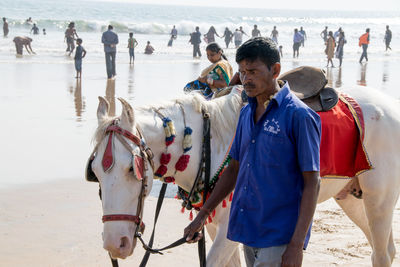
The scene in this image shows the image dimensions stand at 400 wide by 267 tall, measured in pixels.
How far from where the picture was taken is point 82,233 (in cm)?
616

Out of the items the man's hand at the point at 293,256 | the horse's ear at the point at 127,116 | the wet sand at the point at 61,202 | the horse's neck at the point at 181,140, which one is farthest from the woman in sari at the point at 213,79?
the man's hand at the point at 293,256

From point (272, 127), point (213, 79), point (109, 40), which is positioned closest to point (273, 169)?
point (272, 127)

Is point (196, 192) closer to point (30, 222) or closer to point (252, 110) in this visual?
point (252, 110)

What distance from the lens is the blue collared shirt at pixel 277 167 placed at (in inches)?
104

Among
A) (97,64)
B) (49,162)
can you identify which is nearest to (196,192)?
(49,162)

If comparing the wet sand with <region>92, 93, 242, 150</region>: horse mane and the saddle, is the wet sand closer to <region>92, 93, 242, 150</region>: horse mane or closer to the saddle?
<region>92, 93, 242, 150</region>: horse mane

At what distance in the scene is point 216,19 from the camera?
4225 inches

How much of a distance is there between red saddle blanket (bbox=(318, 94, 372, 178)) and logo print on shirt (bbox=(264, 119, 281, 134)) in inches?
59.0

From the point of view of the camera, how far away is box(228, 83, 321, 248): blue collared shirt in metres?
2.64

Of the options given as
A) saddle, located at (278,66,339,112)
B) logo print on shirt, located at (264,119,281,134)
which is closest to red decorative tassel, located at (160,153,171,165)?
saddle, located at (278,66,339,112)

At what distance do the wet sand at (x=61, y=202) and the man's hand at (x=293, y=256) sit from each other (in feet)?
6.00

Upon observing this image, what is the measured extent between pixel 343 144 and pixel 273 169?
1.76 meters

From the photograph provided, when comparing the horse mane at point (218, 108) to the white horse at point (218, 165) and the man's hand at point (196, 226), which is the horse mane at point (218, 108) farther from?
the man's hand at point (196, 226)

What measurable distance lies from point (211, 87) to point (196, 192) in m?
1.64
